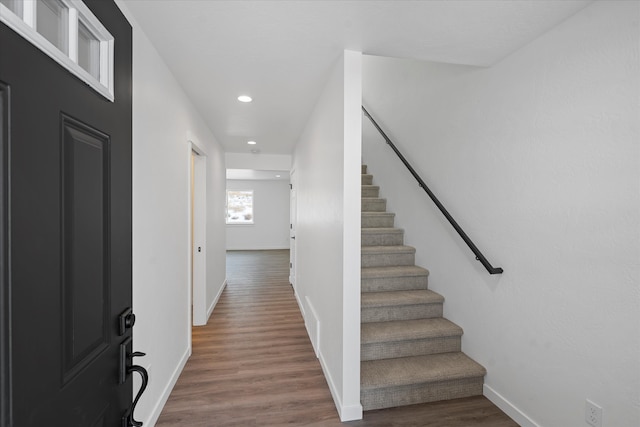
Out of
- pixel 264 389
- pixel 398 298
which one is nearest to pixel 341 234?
pixel 398 298

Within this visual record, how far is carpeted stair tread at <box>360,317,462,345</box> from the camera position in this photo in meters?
2.18

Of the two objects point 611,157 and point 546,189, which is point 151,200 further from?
point 611,157

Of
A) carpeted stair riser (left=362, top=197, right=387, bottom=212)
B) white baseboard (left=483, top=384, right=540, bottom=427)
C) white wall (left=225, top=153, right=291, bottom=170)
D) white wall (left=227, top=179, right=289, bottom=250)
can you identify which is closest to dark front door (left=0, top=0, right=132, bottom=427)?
white baseboard (left=483, top=384, right=540, bottom=427)

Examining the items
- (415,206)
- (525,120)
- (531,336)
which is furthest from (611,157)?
(415,206)

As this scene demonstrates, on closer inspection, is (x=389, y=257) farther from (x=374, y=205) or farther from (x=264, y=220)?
(x=264, y=220)

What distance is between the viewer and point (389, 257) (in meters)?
2.98

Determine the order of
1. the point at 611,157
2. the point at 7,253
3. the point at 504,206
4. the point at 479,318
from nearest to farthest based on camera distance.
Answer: the point at 7,253, the point at 611,157, the point at 504,206, the point at 479,318

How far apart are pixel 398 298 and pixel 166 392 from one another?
6.27ft

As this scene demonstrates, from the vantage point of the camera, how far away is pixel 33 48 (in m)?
0.58

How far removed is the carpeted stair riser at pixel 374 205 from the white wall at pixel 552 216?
3.75ft

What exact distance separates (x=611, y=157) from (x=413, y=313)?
1.72 metres

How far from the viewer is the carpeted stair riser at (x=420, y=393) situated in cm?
196

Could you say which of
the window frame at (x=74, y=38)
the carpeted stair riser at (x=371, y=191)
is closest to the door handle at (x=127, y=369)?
the window frame at (x=74, y=38)

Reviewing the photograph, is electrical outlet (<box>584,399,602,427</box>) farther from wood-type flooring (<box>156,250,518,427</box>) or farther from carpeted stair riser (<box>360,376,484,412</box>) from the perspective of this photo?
carpeted stair riser (<box>360,376,484,412</box>)
